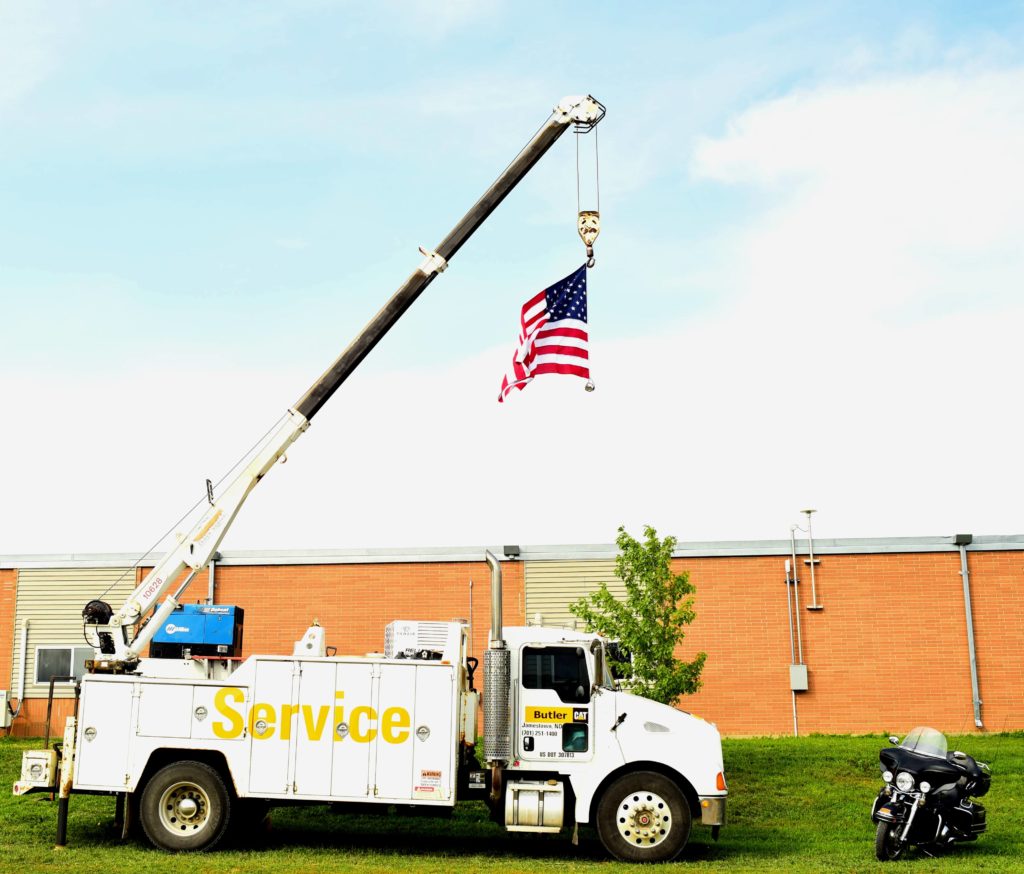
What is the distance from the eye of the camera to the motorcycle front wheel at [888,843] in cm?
1470

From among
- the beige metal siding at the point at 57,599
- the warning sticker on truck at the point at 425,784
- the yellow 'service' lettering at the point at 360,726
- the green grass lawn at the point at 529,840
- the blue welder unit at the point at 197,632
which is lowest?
the green grass lawn at the point at 529,840

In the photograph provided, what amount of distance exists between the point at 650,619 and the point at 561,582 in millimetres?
8115

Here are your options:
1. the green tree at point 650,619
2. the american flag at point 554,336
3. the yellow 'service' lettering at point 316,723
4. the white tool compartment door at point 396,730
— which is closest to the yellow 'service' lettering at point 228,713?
the yellow 'service' lettering at point 316,723

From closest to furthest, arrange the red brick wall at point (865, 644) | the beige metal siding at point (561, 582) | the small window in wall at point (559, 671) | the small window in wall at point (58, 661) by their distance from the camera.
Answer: the small window in wall at point (559, 671) < the red brick wall at point (865, 644) < the beige metal siding at point (561, 582) < the small window in wall at point (58, 661)

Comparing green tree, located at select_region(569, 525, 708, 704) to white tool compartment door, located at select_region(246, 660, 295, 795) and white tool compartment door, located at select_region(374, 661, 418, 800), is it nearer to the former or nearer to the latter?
white tool compartment door, located at select_region(374, 661, 418, 800)

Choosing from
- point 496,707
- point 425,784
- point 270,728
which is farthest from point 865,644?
point 270,728

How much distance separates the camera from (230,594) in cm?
3027

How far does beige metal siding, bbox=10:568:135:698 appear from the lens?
1208 inches

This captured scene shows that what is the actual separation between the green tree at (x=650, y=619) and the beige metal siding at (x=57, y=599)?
14692mm

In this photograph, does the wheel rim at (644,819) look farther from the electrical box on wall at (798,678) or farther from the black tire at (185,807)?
the electrical box on wall at (798,678)

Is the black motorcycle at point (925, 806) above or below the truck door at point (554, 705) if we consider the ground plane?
below

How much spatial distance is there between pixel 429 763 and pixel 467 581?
49.2 feet

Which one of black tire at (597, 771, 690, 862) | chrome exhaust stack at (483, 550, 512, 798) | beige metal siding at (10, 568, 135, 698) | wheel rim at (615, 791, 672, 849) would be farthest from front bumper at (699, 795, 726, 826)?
beige metal siding at (10, 568, 135, 698)

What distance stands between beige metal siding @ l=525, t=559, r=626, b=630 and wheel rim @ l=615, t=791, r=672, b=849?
14785 mm
